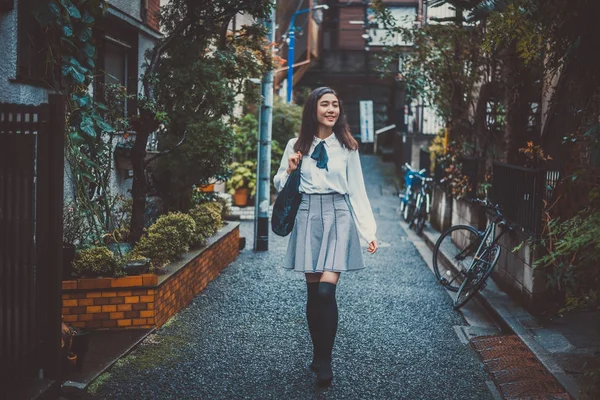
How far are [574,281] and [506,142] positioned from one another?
5.39 meters

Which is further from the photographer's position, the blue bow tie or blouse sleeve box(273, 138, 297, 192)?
blouse sleeve box(273, 138, 297, 192)

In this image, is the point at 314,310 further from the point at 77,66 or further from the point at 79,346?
the point at 77,66

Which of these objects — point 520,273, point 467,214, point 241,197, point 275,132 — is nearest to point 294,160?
point 520,273

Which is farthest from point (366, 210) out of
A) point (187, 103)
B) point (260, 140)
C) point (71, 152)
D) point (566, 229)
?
point (260, 140)

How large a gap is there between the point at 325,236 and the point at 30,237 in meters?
2.15

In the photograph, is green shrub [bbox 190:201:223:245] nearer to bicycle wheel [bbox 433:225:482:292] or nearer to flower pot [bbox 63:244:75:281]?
flower pot [bbox 63:244:75:281]

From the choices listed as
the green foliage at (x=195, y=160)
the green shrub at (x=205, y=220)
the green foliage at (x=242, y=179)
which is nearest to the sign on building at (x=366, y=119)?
the green foliage at (x=242, y=179)

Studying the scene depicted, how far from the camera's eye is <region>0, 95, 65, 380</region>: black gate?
4.93 meters

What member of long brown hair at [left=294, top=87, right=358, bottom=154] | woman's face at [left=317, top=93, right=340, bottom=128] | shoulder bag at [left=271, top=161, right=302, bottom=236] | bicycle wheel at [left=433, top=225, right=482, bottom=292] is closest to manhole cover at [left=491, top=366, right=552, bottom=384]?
shoulder bag at [left=271, top=161, right=302, bottom=236]

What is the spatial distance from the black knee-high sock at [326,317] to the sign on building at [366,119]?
27.1 m

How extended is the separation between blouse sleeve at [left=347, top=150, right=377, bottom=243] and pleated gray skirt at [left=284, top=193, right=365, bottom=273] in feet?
0.21

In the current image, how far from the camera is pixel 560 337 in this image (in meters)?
7.20

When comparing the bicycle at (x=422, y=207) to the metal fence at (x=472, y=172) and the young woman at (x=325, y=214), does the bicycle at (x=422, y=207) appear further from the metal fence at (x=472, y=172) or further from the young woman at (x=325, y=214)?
the young woman at (x=325, y=214)

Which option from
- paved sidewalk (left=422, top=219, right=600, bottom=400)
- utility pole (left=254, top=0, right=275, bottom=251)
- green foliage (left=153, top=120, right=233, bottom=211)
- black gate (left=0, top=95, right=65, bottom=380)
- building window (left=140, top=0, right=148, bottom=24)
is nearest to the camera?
black gate (left=0, top=95, right=65, bottom=380)
